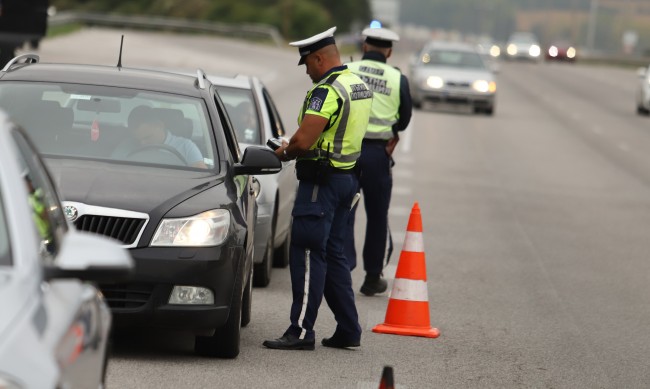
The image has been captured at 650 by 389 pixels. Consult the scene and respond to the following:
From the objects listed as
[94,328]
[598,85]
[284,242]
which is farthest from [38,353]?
[598,85]

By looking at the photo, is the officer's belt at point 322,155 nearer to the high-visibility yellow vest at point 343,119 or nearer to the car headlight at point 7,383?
the high-visibility yellow vest at point 343,119

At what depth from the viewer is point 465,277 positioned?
41.3ft

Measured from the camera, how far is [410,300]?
9586 mm

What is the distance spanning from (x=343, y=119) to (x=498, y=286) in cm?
394

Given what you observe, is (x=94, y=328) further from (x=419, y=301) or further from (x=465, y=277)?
(x=465, y=277)

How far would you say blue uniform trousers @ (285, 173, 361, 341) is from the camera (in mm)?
8578

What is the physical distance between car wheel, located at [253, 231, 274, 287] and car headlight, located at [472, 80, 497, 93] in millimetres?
23938

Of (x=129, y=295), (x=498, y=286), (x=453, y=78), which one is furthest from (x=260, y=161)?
(x=453, y=78)

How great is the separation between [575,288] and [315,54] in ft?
14.6

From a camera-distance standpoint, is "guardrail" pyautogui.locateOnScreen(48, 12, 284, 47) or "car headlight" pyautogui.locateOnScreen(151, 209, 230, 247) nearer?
"car headlight" pyautogui.locateOnScreen(151, 209, 230, 247)

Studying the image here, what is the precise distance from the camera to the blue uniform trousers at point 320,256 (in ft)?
28.1

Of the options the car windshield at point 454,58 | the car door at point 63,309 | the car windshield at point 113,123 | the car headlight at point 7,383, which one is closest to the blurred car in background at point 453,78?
the car windshield at point 454,58

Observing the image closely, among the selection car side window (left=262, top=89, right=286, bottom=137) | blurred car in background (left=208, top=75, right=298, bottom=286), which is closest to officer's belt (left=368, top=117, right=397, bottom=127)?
blurred car in background (left=208, top=75, right=298, bottom=286)

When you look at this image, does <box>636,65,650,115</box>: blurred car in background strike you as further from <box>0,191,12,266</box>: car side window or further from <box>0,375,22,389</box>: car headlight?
<box>0,375,22,389</box>: car headlight
